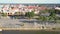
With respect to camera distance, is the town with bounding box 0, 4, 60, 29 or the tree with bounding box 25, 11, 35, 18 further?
the tree with bounding box 25, 11, 35, 18

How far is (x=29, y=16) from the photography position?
18.9 meters

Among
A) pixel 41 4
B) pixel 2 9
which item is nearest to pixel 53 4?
pixel 41 4

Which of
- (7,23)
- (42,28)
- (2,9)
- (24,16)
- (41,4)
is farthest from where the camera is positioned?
(41,4)

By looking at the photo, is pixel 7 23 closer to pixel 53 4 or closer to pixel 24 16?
pixel 24 16

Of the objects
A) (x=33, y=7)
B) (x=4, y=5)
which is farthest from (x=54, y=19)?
(x=4, y=5)

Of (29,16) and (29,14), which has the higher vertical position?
(29,14)

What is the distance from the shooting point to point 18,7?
21.2 meters

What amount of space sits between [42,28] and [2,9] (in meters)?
6.10

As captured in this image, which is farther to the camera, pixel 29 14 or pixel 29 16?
pixel 29 14

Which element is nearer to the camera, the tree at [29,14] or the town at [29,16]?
the town at [29,16]

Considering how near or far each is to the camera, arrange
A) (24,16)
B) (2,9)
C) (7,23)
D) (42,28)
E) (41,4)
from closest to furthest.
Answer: (42,28) < (7,23) < (24,16) < (2,9) < (41,4)

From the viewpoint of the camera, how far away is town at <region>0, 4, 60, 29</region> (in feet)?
52.7

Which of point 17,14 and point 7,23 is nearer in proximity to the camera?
point 7,23

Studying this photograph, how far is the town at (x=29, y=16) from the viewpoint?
52.7 feet
